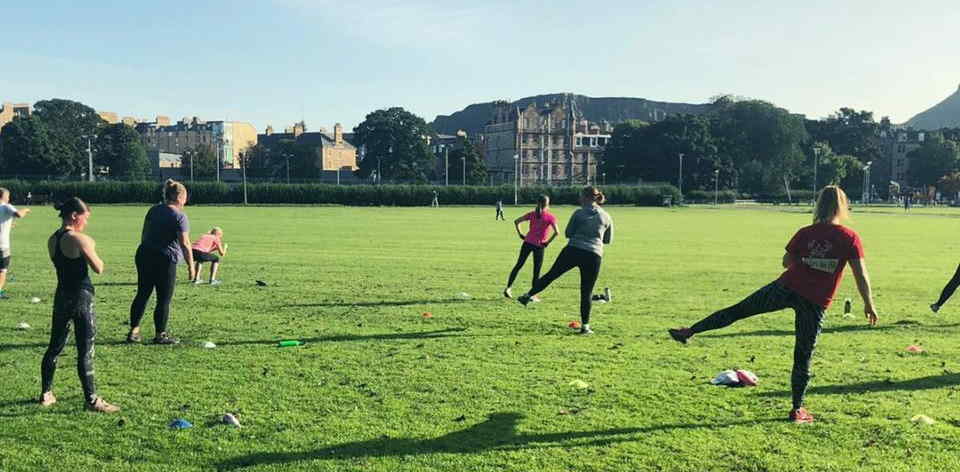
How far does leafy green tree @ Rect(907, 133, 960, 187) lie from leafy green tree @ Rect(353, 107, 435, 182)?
4055 inches

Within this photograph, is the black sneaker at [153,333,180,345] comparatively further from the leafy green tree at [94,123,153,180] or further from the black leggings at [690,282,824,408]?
the leafy green tree at [94,123,153,180]

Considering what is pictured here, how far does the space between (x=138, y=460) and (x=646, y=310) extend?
9274 millimetres

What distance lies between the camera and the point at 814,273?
679 centimetres

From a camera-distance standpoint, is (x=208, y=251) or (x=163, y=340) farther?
(x=208, y=251)

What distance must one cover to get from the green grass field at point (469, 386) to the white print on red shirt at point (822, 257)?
Answer: 1.41m

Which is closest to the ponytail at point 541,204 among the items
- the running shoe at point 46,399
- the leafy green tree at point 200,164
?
the running shoe at point 46,399

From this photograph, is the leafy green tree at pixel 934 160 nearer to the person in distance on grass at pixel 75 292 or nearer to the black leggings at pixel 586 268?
the black leggings at pixel 586 268

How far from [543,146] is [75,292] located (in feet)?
562

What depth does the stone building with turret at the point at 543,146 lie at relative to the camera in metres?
175

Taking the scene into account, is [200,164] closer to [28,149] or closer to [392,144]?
[28,149]

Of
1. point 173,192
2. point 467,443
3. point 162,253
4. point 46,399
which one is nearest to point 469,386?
point 467,443

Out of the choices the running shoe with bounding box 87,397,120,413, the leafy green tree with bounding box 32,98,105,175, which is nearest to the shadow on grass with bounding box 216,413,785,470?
the running shoe with bounding box 87,397,120,413

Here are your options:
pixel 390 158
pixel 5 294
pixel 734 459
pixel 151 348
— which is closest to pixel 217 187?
pixel 390 158

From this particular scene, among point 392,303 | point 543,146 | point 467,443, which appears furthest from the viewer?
point 543,146
